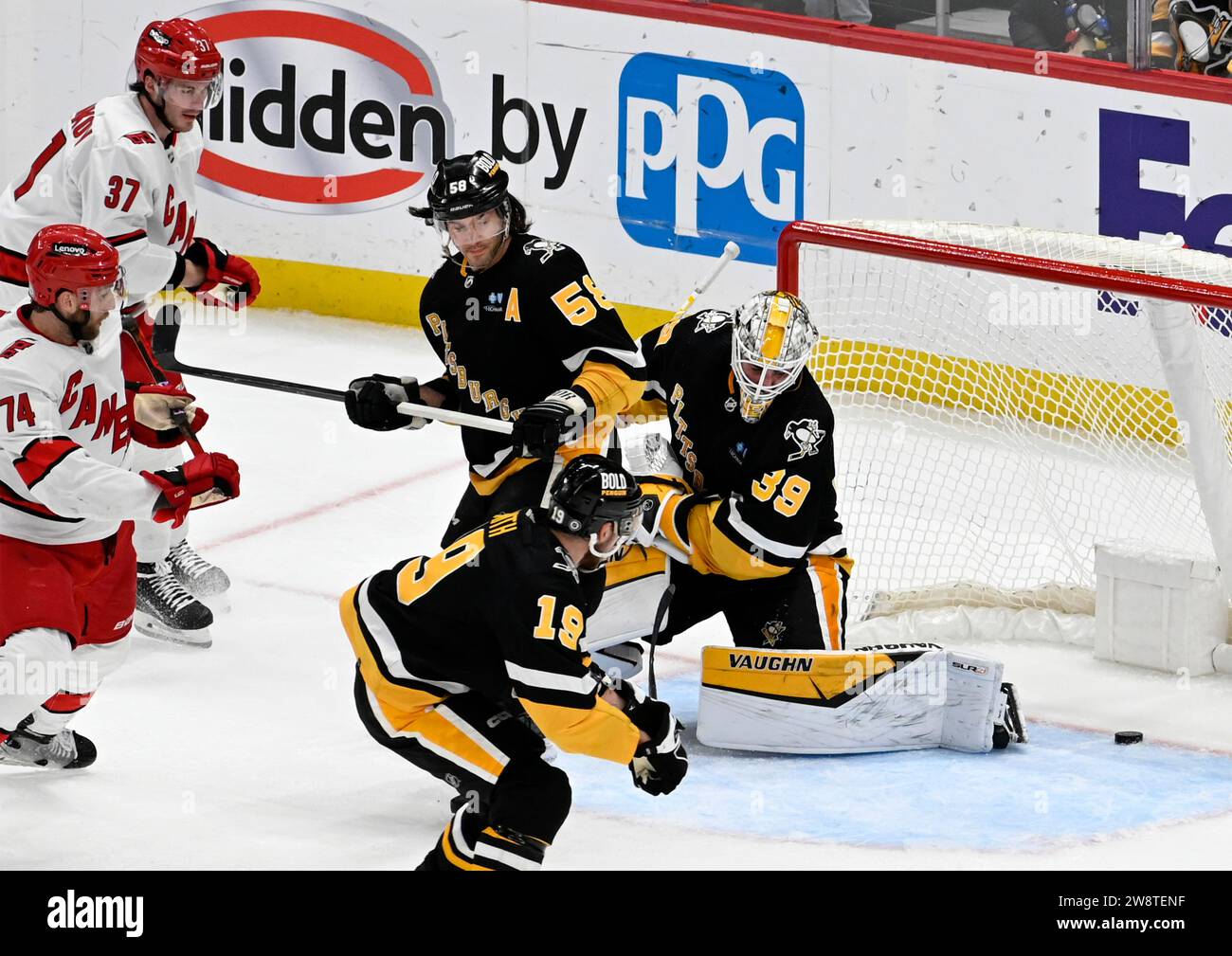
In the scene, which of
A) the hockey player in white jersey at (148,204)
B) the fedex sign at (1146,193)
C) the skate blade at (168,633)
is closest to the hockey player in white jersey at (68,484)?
the hockey player in white jersey at (148,204)

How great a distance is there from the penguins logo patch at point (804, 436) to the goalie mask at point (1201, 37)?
2.38 m

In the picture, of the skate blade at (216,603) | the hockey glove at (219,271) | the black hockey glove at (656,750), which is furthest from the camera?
the skate blade at (216,603)

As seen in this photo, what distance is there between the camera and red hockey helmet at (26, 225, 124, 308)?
3.92 meters

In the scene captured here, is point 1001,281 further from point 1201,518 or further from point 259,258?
point 259,258

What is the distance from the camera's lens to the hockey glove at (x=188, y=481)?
393 cm

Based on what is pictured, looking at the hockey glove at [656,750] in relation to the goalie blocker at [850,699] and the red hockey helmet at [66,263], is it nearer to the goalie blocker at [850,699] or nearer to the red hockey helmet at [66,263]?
the goalie blocker at [850,699]

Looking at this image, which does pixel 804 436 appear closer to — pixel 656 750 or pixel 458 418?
pixel 458 418

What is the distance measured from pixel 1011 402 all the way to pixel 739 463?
4.77 ft

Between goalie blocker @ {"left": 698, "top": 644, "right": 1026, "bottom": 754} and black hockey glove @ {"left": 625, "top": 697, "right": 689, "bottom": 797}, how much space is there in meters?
0.82

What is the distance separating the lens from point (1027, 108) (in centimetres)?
638

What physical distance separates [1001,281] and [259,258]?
295 cm

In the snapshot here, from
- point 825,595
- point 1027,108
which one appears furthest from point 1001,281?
point 825,595
